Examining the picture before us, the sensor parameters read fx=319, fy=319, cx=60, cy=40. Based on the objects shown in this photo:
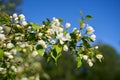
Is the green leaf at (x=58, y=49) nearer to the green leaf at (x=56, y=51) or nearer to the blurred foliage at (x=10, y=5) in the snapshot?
the green leaf at (x=56, y=51)

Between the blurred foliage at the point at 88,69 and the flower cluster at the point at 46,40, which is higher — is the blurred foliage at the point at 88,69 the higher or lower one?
the higher one

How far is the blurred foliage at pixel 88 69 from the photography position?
42906mm

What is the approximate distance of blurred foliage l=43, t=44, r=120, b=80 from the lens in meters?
42.9

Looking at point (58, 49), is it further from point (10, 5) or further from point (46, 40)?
point (10, 5)

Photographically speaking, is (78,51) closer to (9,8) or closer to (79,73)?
(9,8)

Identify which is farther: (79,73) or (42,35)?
(79,73)

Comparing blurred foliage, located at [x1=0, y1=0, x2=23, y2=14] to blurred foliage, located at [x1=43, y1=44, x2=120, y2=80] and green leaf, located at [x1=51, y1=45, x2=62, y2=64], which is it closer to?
green leaf, located at [x1=51, y1=45, x2=62, y2=64]

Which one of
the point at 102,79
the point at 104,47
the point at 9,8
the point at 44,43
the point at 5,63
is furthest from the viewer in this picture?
the point at 104,47

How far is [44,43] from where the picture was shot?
4.33 metres

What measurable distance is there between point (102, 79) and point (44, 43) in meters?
→ 39.5

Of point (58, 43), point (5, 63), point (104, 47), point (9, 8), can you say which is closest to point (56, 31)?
point (58, 43)

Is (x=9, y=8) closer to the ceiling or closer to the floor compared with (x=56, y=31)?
closer to the ceiling

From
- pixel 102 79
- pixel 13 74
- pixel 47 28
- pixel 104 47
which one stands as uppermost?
pixel 104 47

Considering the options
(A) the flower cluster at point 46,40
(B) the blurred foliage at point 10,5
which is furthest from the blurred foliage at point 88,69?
(A) the flower cluster at point 46,40
